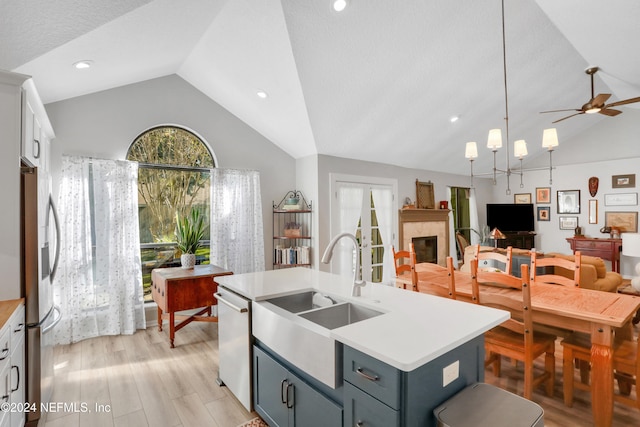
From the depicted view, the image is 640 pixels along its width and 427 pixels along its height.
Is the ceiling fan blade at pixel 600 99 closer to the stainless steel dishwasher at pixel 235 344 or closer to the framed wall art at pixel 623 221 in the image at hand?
the stainless steel dishwasher at pixel 235 344

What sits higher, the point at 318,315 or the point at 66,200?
the point at 66,200

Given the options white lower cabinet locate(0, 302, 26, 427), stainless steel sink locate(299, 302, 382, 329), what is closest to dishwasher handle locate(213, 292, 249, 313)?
stainless steel sink locate(299, 302, 382, 329)

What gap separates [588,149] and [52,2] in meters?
8.74

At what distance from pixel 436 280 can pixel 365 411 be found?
202 cm

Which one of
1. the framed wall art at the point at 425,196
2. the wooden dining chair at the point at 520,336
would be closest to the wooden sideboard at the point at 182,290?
the wooden dining chair at the point at 520,336

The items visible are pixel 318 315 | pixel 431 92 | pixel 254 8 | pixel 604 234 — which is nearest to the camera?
pixel 318 315

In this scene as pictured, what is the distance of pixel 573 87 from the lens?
518cm

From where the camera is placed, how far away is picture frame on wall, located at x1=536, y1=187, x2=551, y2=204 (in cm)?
747

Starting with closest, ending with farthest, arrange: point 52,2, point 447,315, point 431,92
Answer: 1. point 447,315
2. point 52,2
3. point 431,92

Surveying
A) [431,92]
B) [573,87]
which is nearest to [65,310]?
[431,92]

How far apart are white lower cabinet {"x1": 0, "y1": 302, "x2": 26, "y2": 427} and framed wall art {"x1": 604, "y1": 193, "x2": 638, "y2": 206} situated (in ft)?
29.3

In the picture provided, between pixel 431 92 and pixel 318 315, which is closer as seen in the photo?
pixel 318 315

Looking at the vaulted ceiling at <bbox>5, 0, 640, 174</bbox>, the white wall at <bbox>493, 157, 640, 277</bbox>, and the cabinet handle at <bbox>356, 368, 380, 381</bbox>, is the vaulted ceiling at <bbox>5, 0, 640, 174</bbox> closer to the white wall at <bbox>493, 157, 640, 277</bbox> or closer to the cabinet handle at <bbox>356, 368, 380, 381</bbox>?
the white wall at <bbox>493, 157, 640, 277</bbox>

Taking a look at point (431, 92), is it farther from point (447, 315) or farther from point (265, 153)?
point (447, 315)
